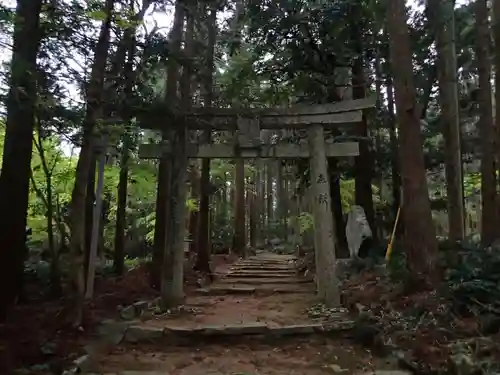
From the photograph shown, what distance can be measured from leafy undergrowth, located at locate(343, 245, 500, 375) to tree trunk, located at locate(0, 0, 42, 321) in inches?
175

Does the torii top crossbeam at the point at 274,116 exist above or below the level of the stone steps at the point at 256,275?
above

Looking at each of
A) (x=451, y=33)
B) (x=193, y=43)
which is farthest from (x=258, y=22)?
(x=451, y=33)

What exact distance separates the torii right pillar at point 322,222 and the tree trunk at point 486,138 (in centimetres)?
293

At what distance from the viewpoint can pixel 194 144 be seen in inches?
344

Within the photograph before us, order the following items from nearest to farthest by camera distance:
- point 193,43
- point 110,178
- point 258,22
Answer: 1. point 193,43
2. point 258,22
3. point 110,178

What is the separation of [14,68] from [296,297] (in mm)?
7462

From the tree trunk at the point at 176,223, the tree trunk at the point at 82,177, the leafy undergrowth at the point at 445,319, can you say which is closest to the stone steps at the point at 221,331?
the leafy undergrowth at the point at 445,319

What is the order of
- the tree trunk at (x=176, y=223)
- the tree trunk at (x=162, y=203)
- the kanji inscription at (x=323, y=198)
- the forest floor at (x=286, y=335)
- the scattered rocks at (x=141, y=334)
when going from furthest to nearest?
the tree trunk at (x=162, y=203) < the kanji inscription at (x=323, y=198) < the tree trunk at (x=176, y=223) < the scattered rocks at (x=141, y=334) < the forest floor at (x=286, y=335)

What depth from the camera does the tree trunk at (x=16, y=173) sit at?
550cm

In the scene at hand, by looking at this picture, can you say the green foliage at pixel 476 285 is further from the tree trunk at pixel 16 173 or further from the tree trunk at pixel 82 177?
the tree trunk at pixel 16 173

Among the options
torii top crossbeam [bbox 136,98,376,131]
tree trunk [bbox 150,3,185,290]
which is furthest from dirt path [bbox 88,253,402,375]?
torii top crossbeam [bbox 136,98,376,131]

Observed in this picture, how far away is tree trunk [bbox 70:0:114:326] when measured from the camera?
5746mm

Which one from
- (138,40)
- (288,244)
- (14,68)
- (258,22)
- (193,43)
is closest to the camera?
(14,68)

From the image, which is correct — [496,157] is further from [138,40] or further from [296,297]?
[138,40]
